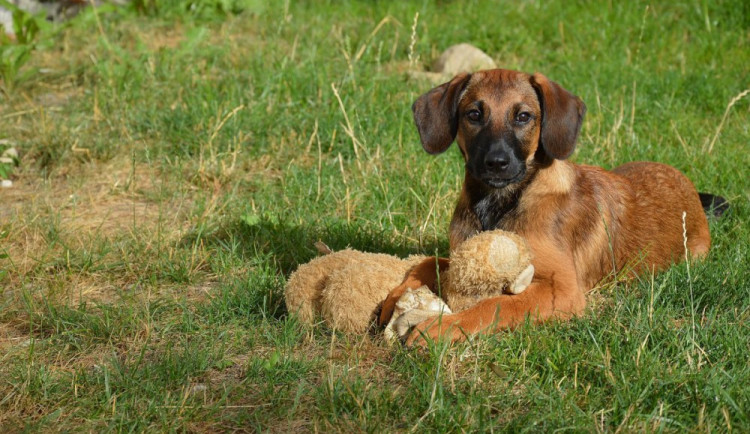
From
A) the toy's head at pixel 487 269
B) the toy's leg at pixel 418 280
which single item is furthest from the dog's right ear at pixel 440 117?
the toy's head at pixel 487 269

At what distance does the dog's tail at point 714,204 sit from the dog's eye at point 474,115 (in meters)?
1.88

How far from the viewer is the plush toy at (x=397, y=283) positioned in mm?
3924

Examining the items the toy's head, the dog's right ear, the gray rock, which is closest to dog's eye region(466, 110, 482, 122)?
the dog's right ear

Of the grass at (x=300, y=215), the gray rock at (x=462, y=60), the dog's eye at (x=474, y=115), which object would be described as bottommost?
the grass at (x=300, y=215)

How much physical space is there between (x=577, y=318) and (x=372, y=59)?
4.53 meters

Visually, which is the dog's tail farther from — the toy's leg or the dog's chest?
the toy's leg

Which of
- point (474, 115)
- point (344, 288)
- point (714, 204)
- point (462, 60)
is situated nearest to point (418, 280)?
point (344, 288)

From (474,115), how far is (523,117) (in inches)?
9.4

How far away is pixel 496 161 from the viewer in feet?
14.0

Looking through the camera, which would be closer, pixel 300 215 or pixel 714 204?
pixel 714 204

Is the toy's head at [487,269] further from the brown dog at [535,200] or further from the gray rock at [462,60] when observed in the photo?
the gray rock at [462,60]

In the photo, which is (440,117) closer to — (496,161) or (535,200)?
(496,161)

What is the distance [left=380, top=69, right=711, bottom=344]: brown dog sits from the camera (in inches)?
165

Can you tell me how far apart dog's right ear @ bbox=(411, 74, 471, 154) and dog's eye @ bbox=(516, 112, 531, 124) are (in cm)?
35
